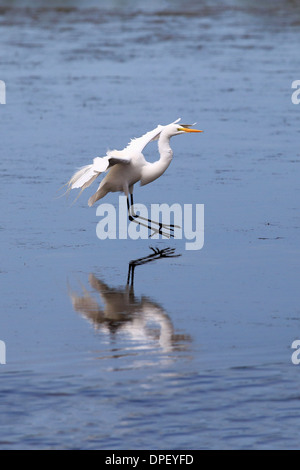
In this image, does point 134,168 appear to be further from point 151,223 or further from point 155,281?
point 155,281

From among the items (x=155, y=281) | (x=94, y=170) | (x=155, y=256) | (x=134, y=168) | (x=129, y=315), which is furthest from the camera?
(x=134, y=168)

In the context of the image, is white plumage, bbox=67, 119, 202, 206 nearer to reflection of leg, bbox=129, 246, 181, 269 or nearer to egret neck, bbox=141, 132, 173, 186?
egret neck, bbox=141, 132, 173, 186

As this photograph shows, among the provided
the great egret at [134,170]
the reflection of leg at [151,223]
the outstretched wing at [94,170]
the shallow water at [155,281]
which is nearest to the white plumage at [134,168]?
the great egret at [134,170]

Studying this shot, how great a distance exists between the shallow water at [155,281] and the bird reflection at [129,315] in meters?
0.02

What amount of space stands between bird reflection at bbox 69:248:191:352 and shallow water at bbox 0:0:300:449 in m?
0.02

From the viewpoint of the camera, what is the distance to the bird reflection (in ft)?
25.9

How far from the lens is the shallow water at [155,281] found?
21.1 ft

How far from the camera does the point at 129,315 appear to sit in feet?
27.8

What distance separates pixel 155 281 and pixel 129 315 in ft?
3.74

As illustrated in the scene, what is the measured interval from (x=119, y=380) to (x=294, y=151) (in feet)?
28.2

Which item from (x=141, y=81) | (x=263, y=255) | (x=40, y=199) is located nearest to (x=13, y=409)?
(x=263, y=255)

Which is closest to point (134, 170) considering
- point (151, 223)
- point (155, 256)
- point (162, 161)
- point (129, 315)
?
point (162, 161)

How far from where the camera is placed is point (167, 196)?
12492mm

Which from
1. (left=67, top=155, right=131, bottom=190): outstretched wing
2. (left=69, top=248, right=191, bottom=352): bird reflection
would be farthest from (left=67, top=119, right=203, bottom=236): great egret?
(left=69, top=248, right=191, bottom=352): bird reflection
